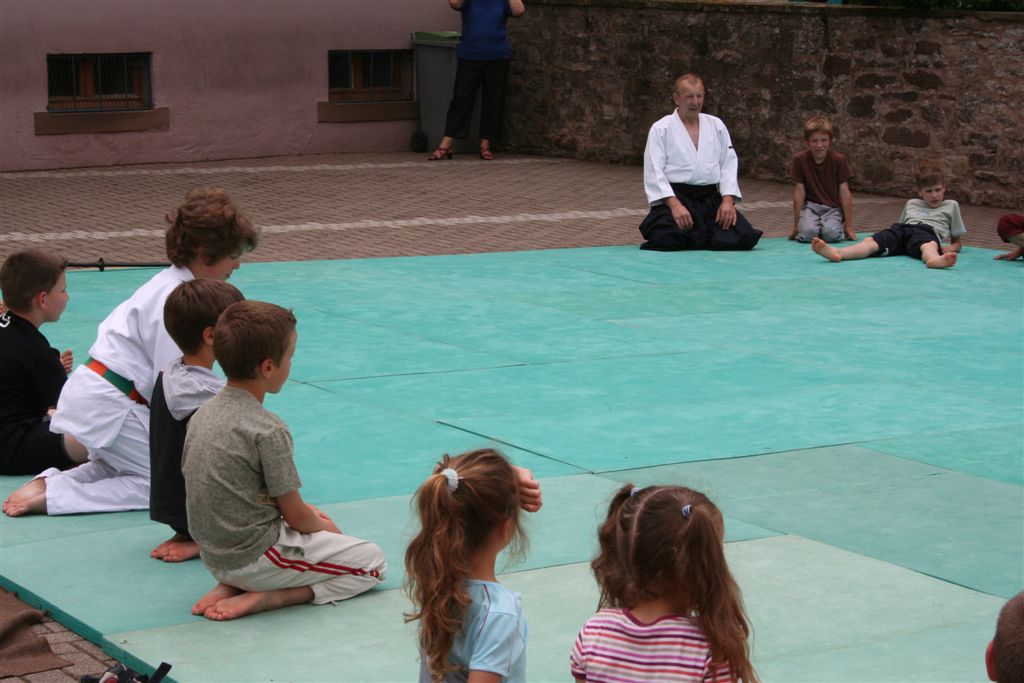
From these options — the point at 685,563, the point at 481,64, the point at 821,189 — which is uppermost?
the point at 481,64

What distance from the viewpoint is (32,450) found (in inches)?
217

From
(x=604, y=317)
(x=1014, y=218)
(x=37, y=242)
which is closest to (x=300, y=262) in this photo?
(x=37, y=242)

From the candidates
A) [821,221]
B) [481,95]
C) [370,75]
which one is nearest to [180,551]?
[821,221]

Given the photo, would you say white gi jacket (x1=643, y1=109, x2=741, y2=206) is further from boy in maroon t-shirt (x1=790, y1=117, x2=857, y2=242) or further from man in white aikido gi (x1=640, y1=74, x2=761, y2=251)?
boy in maroon t-shirt (x1=790, y1=117, x2=857, y2=242)

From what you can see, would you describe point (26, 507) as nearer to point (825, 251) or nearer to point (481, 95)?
point (825, 251)

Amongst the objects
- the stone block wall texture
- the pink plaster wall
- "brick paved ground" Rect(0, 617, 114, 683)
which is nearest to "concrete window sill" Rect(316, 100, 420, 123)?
the pink plaster wall

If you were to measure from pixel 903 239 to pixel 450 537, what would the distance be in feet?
30.0

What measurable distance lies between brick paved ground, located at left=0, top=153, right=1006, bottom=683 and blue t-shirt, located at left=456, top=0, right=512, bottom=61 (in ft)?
3.90

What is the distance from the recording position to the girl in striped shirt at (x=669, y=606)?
2.61 metres

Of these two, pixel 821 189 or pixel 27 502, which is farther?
pixel 821 189

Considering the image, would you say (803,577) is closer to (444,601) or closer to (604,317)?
(444,601)

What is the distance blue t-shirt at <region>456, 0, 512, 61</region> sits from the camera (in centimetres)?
1717

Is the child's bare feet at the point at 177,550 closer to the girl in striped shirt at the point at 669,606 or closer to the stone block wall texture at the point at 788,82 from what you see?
the girl in striped shirt at the point at 669,606

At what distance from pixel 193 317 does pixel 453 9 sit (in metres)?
13.8
